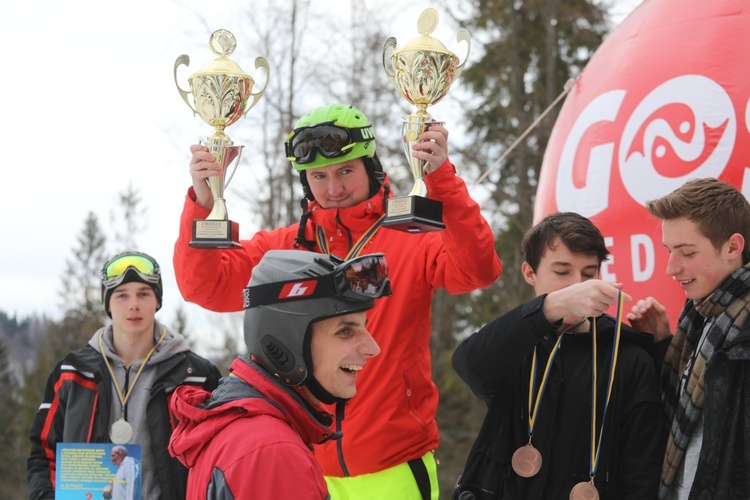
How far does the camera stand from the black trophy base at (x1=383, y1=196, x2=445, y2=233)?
3.51 meters

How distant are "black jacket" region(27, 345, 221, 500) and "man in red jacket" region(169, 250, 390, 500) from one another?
2.21 metres

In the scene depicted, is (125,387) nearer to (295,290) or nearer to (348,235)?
(348,235)

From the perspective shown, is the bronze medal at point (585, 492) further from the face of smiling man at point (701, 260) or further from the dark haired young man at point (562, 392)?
the face of smiling man at point (701, 260)

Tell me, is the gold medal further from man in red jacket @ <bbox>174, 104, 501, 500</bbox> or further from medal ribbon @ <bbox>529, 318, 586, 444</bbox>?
medal ribbon @ <bbox>529, 318, 586, 444</bbox>

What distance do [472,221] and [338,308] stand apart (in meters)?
1.29

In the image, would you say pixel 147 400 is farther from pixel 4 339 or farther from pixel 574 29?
pixel 4 339

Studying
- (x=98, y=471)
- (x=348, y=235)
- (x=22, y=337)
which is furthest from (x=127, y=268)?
(x=22, y=337)

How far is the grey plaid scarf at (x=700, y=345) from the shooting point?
10.2ft

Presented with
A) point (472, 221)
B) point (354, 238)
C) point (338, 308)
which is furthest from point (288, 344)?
point (354, 238)

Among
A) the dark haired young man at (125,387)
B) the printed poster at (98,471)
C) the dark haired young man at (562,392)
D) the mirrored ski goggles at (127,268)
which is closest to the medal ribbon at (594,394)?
the dark haired young man at (562,392)

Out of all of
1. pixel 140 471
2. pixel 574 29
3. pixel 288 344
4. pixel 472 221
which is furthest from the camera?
pixel 574 29

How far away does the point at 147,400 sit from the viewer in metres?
4.78

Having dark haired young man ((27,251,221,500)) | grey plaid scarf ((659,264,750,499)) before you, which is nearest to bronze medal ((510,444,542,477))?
grey plaid scarf ((659,264,750,499))

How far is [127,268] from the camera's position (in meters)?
5.11
